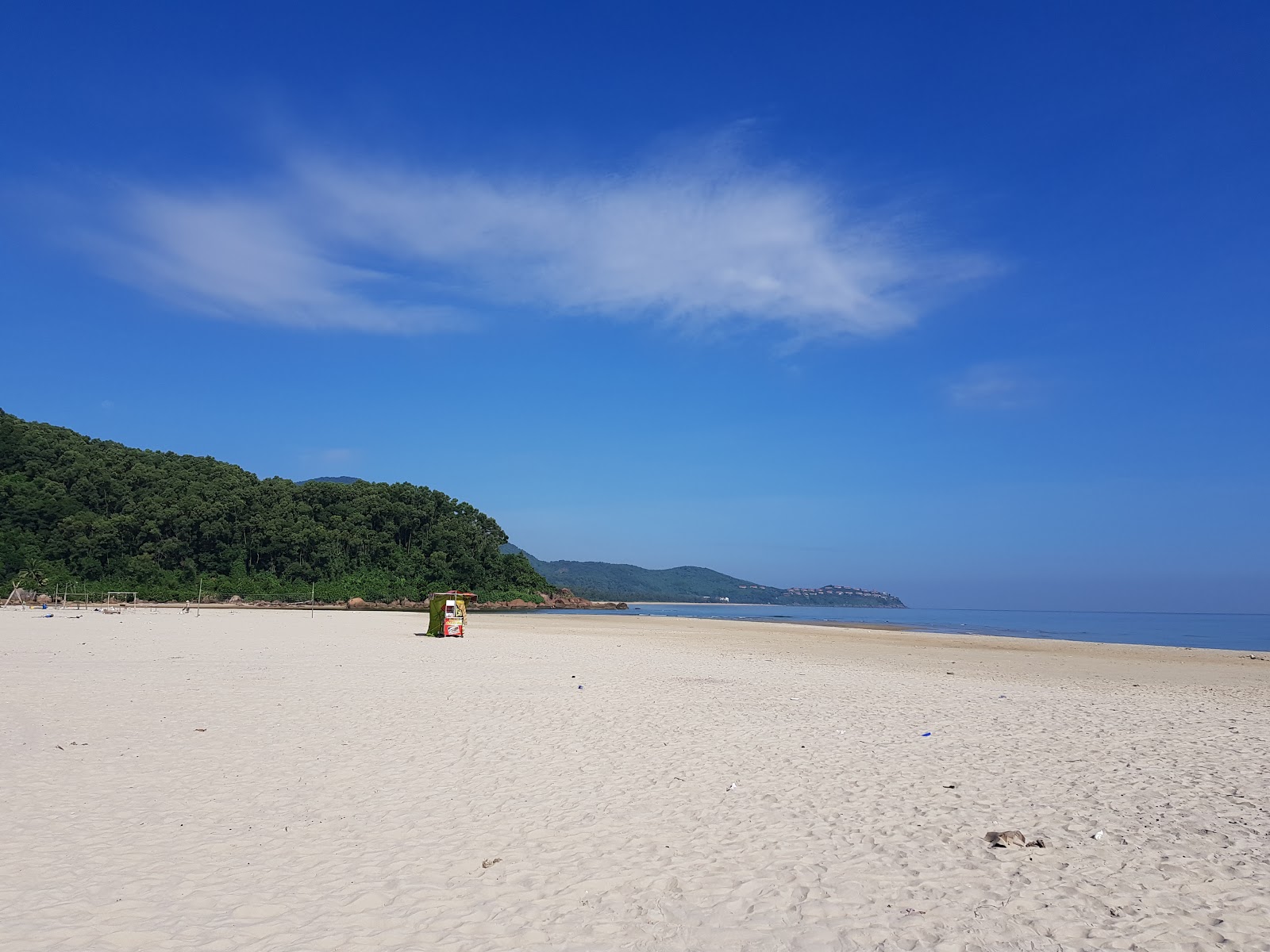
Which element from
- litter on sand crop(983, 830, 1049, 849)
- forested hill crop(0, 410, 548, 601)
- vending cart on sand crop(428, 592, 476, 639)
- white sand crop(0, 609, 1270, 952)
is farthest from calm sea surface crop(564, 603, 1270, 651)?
litter on sand crop(983, 830, 1049, 849)

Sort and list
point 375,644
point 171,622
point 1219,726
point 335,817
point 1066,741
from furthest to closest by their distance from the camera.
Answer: point 171,622
point 375,644
point 1219,726
point 1066,741
point 335,817

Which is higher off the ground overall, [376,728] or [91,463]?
[91,463]

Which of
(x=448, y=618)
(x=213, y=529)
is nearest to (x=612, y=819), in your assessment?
(x=448, y=618)

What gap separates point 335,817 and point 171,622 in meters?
35.8

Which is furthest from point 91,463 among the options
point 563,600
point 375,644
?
point 375,644

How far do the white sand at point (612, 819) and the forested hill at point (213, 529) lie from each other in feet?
220

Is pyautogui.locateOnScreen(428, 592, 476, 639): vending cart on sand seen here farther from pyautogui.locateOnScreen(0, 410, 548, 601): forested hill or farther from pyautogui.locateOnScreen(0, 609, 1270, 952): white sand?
pyautogui.locateOnScreen(0, 410, 548, 601): forested hill

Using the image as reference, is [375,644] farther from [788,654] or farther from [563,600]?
[563,600]

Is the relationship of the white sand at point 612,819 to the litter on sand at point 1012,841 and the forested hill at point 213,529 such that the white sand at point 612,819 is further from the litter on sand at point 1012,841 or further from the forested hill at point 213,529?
the forested hill at point 213,529

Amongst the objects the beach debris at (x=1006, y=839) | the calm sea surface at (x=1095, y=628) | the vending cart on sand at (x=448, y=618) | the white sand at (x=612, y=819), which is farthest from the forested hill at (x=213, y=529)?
the beach debris at (x=1006, y=839)

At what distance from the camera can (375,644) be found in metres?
27.2

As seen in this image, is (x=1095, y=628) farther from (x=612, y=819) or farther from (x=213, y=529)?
(x=213, y=529)

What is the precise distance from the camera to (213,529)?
3078 inches

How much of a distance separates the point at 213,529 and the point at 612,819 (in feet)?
271
